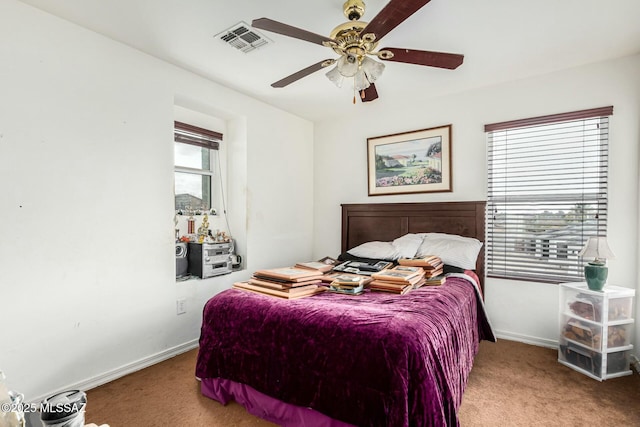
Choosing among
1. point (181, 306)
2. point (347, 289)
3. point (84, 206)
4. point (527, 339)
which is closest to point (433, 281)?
point (347, 289)

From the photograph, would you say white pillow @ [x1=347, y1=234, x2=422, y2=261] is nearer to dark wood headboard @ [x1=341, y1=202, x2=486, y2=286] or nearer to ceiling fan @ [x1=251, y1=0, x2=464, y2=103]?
dark wood headboard @ [x1=341, y1=202, x2=486, y2=286]

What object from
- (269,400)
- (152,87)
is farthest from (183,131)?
(269,400)

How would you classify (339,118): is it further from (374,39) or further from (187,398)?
(187,398)

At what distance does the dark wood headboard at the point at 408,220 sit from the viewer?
10.5 ft

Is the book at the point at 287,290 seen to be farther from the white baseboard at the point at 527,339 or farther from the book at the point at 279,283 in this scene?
the white baseboard at the point at 527,339

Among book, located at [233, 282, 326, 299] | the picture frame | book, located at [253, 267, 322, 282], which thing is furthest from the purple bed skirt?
the picture frame

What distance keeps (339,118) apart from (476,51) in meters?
1.94

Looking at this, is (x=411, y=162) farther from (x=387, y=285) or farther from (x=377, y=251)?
(x=387, y=285)

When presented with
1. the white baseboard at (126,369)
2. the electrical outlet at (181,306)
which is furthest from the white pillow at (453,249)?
the white baseboard at (126,369)

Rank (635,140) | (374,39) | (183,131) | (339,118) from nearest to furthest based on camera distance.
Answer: (374,39), (635,140), (183,131), (339,118)

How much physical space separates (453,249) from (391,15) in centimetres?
210

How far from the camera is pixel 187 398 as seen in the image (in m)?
2.08

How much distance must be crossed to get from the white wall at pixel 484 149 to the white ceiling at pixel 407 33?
18 centimetres

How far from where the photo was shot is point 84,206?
221 centimetres
